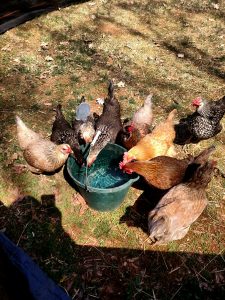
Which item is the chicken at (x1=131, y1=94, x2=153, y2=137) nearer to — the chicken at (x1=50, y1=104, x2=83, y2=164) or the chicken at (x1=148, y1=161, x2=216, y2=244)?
the chicken at (x1=50, y1=104, x2=83, y2=164)

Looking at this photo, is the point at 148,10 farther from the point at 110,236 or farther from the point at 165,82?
the point at 110,236

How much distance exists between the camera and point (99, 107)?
7.17 meters

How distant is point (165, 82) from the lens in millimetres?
8055

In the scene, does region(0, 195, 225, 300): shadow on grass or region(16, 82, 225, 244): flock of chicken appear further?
region(16, 82, 225, 244): flock of chicken

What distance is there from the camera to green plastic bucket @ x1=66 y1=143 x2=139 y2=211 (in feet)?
A: 15.9

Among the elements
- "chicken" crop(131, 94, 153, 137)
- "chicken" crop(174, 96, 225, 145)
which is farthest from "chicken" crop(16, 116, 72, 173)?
"chicken" crop(174, 96, 225, 145)

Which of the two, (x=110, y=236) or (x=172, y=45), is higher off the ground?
(x=172, y=45)

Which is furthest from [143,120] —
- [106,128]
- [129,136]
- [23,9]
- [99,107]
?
[23,9]

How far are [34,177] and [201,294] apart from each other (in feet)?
10.7

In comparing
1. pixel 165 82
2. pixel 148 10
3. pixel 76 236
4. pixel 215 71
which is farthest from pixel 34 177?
pixel 148 10

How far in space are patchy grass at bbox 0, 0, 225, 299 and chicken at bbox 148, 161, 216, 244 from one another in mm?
549

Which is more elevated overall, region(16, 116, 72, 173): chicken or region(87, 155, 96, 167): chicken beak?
region(87, 155, 96, 167): chicken beak

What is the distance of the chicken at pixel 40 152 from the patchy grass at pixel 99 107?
13.9 inches

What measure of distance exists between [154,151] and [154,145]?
0.11m
